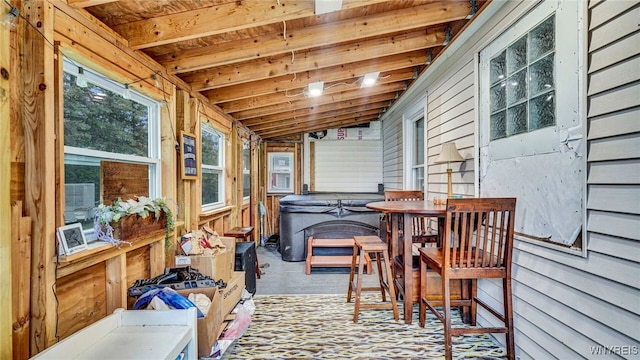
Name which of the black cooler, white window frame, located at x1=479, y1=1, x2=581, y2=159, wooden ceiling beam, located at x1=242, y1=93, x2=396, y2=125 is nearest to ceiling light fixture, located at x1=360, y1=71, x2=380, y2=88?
wooden ceiling beam, located at x1=242, y1=93, x2=396, y2=125

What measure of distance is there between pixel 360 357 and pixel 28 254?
2000 mm

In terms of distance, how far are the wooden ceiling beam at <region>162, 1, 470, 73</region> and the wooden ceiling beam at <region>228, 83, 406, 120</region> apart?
68.7 inches

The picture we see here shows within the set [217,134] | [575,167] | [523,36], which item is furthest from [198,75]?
[575,167]

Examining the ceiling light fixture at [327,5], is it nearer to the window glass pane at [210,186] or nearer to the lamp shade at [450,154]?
the lamp shade at [450,154]

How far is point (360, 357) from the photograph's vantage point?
7.06ft

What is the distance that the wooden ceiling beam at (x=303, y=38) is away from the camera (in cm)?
249

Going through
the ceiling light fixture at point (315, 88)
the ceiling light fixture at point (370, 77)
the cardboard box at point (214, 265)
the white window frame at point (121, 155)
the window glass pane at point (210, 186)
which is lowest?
the cardboard box at point (214, 265)

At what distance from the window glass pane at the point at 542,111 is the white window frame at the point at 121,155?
273cm

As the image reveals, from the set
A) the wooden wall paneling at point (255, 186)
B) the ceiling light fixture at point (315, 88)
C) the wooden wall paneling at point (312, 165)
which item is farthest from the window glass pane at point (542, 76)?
the wooden wall paneling at point (312, 165)

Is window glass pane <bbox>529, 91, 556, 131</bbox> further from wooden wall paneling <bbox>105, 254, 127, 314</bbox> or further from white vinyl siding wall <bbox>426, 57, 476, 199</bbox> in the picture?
wooden wall paneling <bbox>105, 254, 127, 314</bbox>

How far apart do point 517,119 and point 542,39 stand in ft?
1.68

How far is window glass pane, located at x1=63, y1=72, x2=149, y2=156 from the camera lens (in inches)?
67.0

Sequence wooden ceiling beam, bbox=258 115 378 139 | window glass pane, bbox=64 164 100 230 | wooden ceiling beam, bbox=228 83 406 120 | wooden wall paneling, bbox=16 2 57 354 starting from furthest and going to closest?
1. wooden ceiling beam, bbox=258 115 378 139
2. wooden ceiling beam, bbox=228 83 406 120
3. window glass pane, bbox=64 164 100 230
4. wooden wall paneling, bbox=16 2 57 354

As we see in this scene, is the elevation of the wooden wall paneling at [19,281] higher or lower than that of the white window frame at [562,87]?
lower
